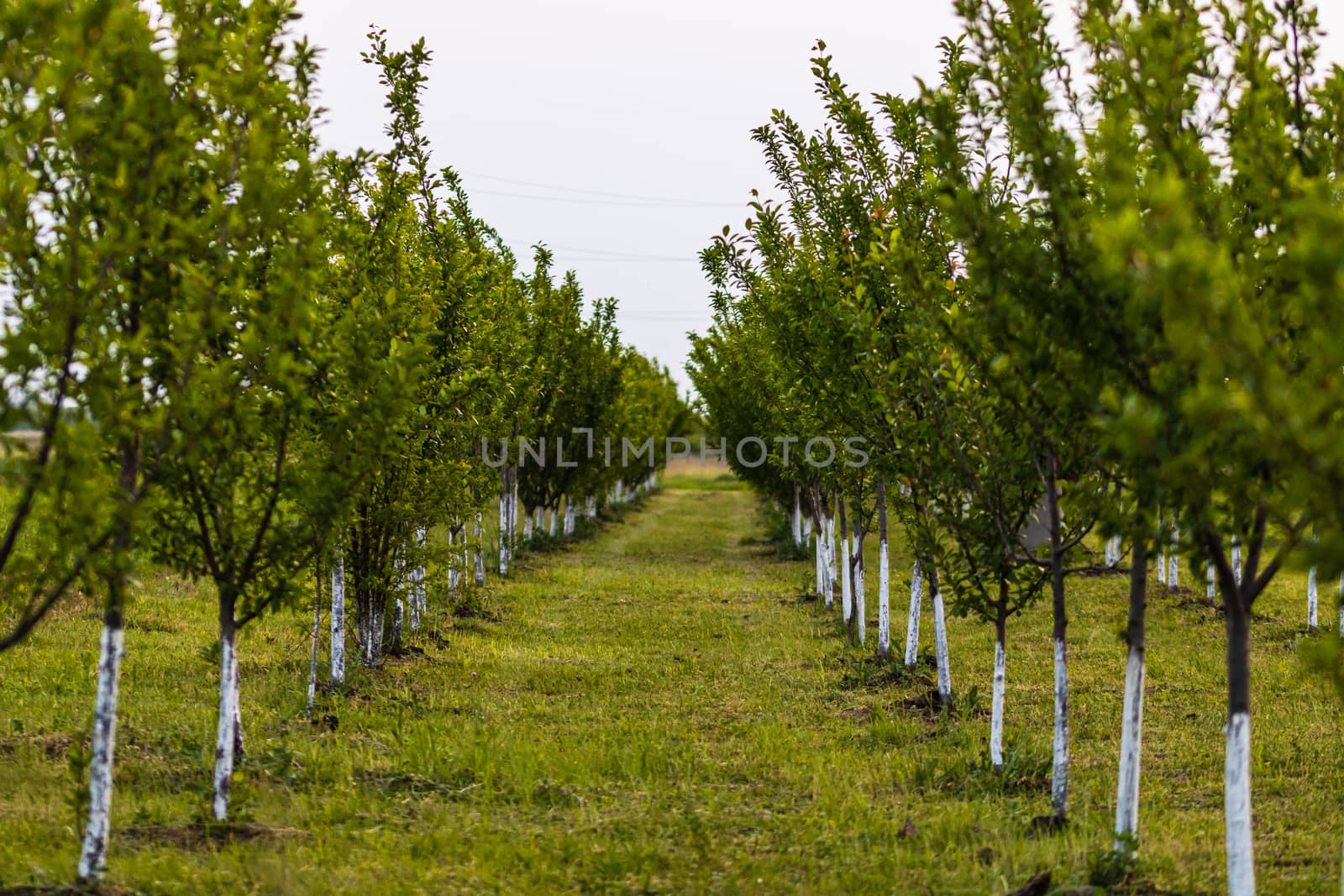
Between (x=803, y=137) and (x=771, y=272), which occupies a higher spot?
(x=803, y=137)

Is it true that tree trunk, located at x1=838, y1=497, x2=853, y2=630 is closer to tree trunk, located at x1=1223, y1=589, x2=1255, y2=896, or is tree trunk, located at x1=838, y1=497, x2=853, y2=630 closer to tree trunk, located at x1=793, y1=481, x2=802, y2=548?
tree trunk, located at x1=793, y1=481, x2=802, y2=548

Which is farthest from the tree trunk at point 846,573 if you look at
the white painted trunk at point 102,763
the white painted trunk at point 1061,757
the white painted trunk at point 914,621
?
the white painted trunk at point 102,763

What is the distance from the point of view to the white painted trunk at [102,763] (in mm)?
5492

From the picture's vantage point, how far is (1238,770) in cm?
503

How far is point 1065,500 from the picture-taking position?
5766 millimetres

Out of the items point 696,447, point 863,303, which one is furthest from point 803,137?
point 696,447

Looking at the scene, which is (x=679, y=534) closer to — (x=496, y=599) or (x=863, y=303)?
(x=496, y=599)

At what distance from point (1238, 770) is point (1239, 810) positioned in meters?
0.16

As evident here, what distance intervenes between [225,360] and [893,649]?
923 cm

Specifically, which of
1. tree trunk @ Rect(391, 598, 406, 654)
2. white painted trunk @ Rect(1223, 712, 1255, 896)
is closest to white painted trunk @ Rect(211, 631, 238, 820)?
white painted trunk @ Rect(1223, 712, 1255, 896)

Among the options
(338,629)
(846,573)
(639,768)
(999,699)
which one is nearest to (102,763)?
(639,768)

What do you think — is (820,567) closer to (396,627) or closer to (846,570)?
(846,570)

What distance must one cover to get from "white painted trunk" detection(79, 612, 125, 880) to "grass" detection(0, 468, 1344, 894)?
19 cm

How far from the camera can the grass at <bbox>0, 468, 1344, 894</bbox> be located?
6086 millimetres
